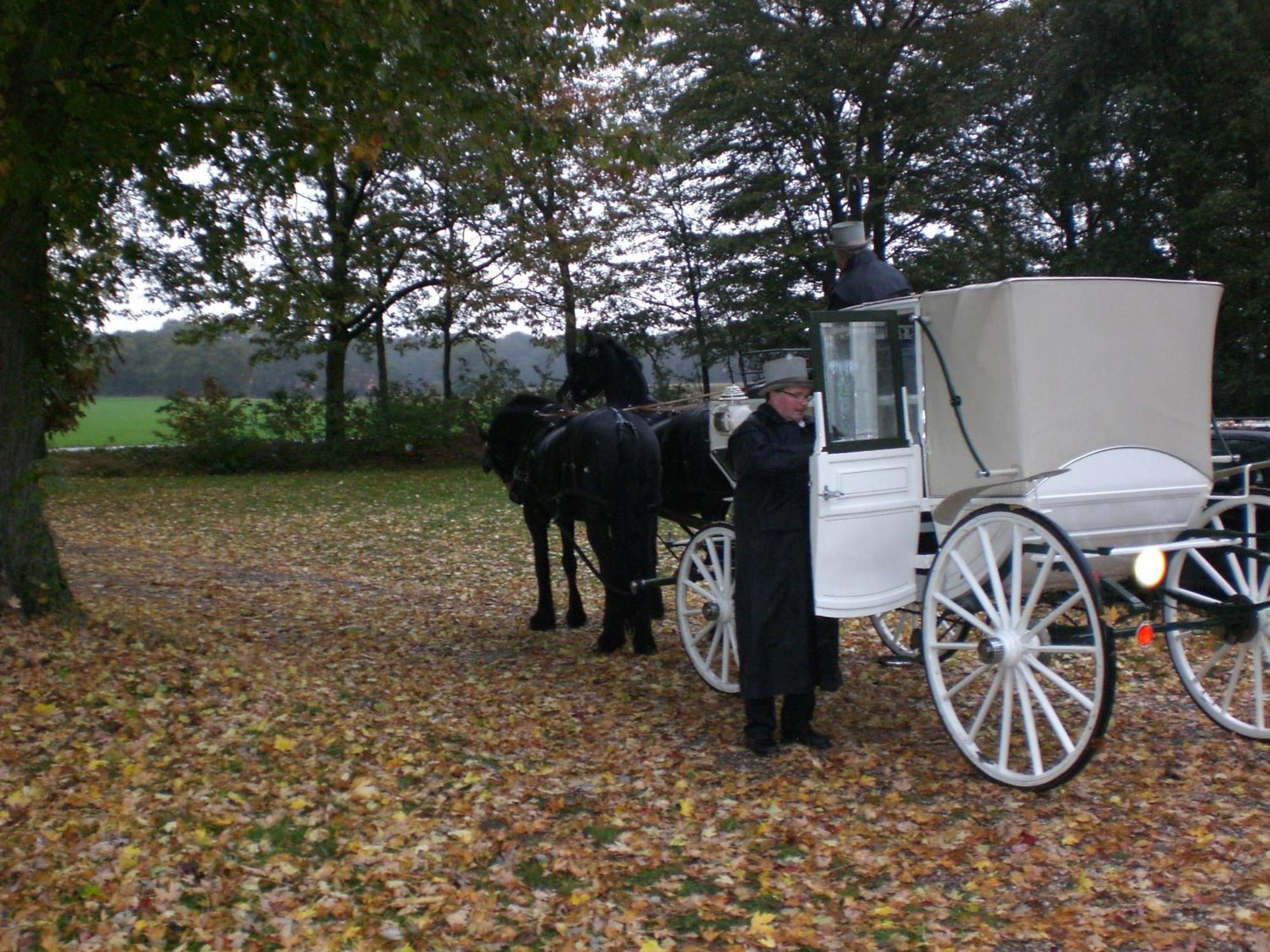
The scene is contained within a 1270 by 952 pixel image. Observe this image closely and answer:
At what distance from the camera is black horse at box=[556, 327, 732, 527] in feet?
28.1

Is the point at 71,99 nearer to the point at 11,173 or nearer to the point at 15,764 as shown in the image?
the point at 11,173

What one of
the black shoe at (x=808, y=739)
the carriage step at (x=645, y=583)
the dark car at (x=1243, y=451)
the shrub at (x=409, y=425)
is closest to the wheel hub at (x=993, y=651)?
the black shoe at (x=808, y=739)

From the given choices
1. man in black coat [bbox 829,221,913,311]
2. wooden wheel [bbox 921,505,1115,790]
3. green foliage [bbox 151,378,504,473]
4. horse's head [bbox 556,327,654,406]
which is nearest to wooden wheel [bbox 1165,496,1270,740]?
wooden wheel [bbox 921,505,1115,790]

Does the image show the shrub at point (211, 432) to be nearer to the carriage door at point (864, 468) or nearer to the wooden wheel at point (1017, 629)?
the carriage door at point (864, 468)

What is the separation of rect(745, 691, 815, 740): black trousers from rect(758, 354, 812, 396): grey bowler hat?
1.65m

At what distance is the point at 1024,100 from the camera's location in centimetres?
2719

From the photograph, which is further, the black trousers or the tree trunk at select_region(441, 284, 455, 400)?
the tree trunk at select_region(441, 284, 455, 400)

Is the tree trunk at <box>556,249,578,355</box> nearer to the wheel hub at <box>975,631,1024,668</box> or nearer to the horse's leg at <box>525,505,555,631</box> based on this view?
the horse's leg at <box>525,505,555,631</box>

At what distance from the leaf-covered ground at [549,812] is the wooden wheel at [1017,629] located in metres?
0.29

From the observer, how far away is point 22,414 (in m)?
8.25

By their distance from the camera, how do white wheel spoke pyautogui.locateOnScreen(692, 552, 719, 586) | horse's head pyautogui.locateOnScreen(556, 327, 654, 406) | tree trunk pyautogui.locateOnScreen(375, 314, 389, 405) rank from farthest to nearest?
tree trunk pyautogui.locateOnScreen(375, 314, 389, 405), horse's head pyautogui.locateOnScreen(556, 327, 654, 406), white wheel spoke pyautogui.locateOnScreen(692, 552, 719, 586)

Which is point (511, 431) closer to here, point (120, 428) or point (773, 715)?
point (773, 715)

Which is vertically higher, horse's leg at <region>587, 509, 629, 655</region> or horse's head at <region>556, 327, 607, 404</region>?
horse's head at <region>556, 327, 607, 404</region>

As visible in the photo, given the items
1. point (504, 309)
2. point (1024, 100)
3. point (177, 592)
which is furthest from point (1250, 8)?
point (177, 592)
